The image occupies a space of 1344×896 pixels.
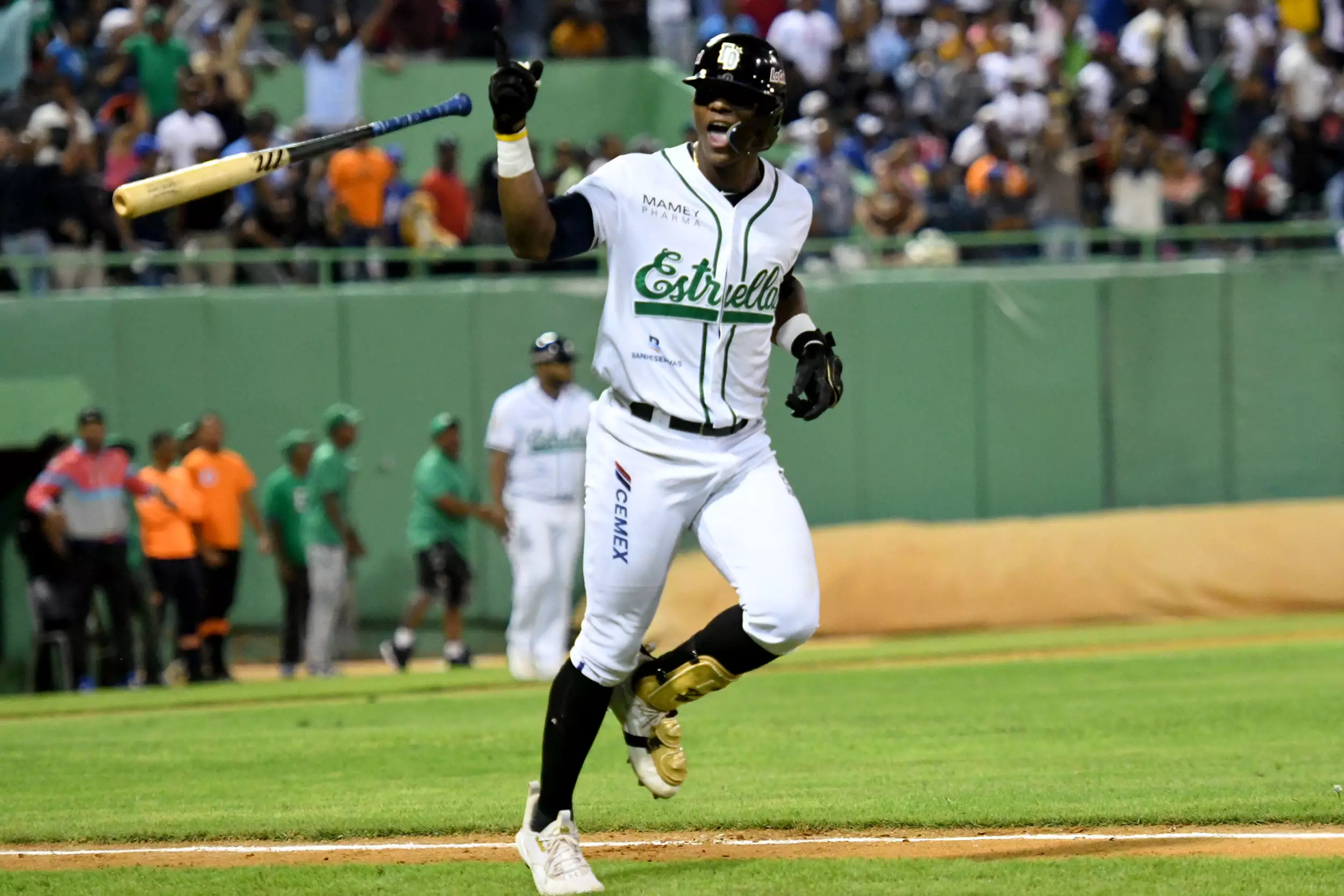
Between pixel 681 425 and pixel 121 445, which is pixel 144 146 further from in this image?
pixel 681 425

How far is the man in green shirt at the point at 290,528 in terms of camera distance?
15828 millimetres

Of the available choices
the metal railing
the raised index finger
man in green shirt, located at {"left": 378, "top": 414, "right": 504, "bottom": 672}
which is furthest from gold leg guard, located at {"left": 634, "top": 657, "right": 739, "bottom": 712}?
the metal railing

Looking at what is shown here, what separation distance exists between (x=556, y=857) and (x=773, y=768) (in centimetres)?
301

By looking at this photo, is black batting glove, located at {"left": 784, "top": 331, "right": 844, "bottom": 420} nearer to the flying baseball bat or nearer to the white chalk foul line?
the flying baseball bat

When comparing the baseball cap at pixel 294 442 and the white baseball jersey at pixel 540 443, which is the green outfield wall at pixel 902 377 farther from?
the white baseball jersey at pixel 540 443

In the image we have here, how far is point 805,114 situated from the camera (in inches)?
800

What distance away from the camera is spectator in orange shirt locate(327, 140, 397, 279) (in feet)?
58.5

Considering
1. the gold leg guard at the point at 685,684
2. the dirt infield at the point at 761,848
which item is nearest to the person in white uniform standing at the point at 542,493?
the dirt infield at the point at 761,848

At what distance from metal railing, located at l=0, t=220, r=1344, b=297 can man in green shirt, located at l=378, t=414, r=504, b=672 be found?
2133 mm

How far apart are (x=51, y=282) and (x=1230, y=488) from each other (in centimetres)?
1085

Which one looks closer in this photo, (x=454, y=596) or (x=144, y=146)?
(x=454, y=596)

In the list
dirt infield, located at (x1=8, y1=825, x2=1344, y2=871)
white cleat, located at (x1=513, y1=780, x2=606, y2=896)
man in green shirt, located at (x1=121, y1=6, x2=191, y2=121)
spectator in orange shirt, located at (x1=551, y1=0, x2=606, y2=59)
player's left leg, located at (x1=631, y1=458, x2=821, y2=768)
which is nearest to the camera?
white cleat, located at (x1=513, y1=780, x2=606, y2=896)

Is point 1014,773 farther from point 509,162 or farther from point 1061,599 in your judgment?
point 1061,599

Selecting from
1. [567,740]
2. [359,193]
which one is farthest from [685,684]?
[359,193]
